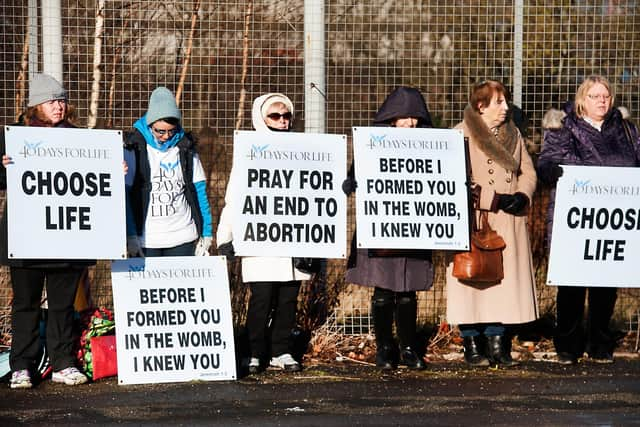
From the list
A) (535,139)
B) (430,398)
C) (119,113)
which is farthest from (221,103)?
(430,398)

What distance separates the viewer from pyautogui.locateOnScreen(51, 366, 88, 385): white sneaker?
25.5ft

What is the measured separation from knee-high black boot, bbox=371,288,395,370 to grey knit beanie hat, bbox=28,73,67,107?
8.17 feet

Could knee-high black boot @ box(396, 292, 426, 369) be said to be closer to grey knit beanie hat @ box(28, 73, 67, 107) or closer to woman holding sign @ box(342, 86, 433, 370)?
woman holding sign @ box(342, 86, 433, 370)

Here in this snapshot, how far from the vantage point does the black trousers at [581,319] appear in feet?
28.6

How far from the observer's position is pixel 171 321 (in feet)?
25.9

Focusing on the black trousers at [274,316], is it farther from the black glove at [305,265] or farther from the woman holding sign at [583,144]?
the woman holding sign at [583,144]

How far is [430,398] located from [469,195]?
152 cm

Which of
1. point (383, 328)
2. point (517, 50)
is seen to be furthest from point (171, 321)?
point (517, 50)

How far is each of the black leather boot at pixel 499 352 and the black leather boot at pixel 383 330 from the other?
72 cm

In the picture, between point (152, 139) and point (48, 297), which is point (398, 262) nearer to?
point (152, 139)

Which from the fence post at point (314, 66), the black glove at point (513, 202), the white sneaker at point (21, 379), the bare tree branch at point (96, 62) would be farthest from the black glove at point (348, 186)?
the bare tree branch at point (96, 62)

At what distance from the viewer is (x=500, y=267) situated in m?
8.35

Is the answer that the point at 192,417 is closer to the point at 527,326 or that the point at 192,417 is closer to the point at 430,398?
the point at 430,398

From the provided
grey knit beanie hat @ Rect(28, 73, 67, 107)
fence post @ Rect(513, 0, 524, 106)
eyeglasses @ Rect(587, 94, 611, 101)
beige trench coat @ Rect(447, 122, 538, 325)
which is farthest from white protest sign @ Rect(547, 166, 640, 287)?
grey knit beanie hat @ Rect(28, 73, 67, 107)
